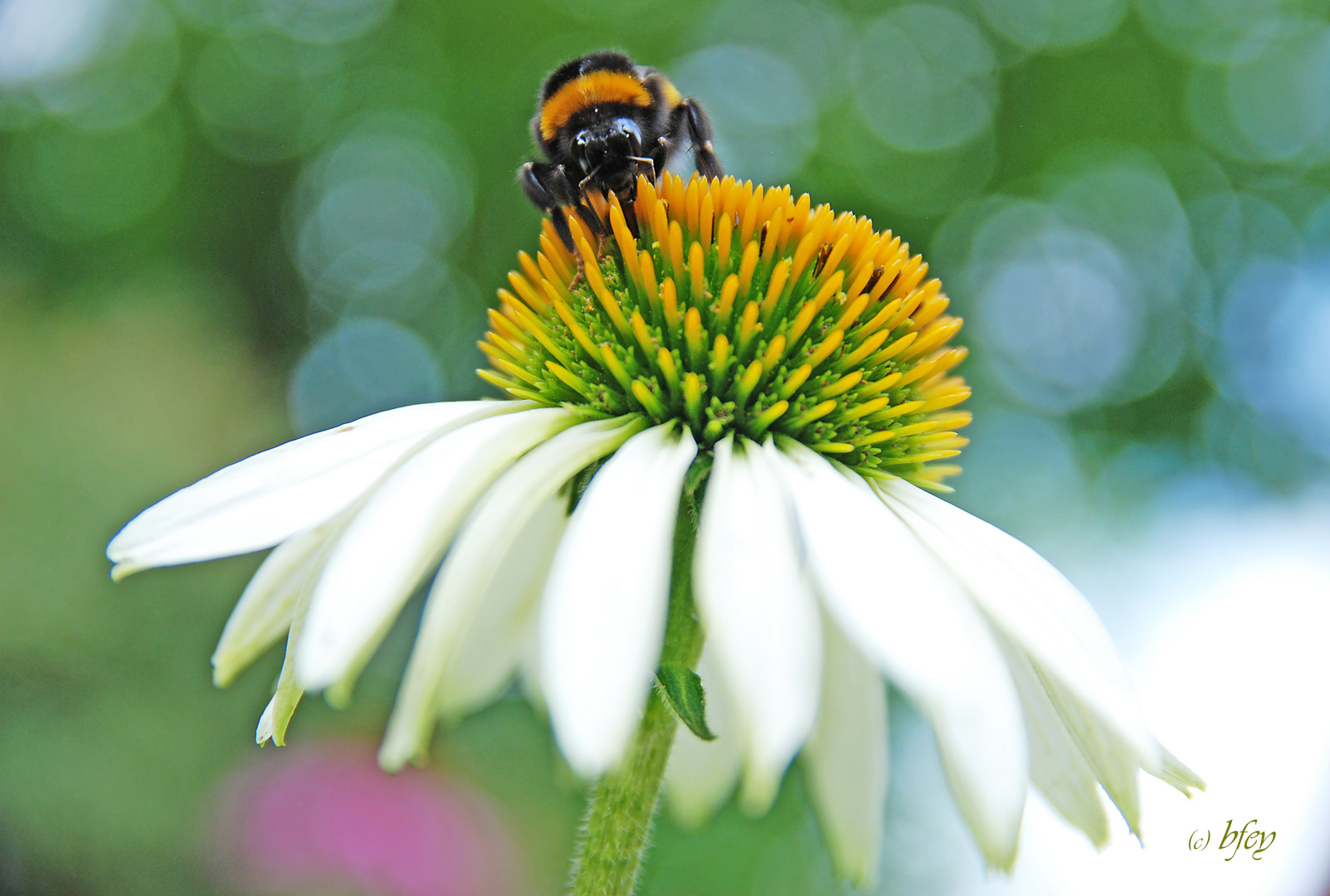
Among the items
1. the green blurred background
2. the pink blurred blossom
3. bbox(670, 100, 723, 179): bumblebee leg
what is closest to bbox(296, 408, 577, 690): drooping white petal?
bbox(670, 100, 723, 179): bumblebee leg

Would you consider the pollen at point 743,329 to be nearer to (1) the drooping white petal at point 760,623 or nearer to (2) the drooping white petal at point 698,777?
(1) the drooping white petal at point 760,623

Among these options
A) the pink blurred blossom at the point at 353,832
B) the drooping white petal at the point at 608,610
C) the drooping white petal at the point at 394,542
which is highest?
the drooping white petal at the point at 608,610

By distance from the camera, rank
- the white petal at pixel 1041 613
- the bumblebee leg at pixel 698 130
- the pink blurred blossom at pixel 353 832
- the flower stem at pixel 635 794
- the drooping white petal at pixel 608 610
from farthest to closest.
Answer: the pink blurred blossom at pixel 353 832 < the bumblebee leg at pixel 698 130 < the flower stem at pixel 635 794 < the white petal at pixel 1041 613 < the drooping white petal at pixel 608 610

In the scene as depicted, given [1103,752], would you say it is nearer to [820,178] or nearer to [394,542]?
[394,542]

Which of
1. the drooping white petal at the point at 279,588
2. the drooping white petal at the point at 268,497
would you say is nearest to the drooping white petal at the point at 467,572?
the drooping white petal at the point at 268,497

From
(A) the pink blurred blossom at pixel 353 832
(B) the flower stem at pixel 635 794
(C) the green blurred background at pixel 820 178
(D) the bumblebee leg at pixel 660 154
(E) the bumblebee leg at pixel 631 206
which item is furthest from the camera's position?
(C) the green blurred background at pixel 820 178

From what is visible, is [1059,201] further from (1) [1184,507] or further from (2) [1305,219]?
(1) [1184,507]

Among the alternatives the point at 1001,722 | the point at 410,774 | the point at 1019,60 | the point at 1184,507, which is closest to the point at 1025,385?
the point at 1184,507
